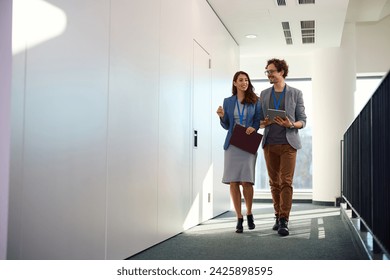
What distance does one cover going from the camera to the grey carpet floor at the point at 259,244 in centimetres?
359

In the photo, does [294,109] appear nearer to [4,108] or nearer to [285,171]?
[285,171]

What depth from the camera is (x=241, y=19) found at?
707 centimetres

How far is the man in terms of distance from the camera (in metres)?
4.58

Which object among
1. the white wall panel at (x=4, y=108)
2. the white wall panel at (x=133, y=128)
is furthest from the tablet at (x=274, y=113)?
the white wall panel at (x=4, y=108)

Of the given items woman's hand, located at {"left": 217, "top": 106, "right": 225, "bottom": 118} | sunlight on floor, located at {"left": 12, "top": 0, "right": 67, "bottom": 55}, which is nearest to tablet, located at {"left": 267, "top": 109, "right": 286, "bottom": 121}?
woman's hand, located at {"left": 217, "top": 106, "right": 225, "bottom": 118}

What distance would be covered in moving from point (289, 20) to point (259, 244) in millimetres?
4107

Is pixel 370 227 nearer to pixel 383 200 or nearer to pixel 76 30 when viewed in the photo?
pixel 383 200

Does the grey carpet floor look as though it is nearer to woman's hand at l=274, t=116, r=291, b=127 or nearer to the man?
the man

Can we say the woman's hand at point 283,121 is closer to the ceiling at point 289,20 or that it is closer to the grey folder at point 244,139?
the grey folder at point 244,139

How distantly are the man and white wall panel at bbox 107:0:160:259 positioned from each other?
3.97ft

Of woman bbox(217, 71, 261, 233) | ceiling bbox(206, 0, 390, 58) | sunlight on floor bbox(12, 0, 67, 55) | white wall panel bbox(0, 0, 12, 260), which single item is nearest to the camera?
white wall panel bbox(0, 0, 12, 260)

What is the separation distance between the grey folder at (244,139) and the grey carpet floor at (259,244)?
85 cm

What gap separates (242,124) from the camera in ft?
15.8
